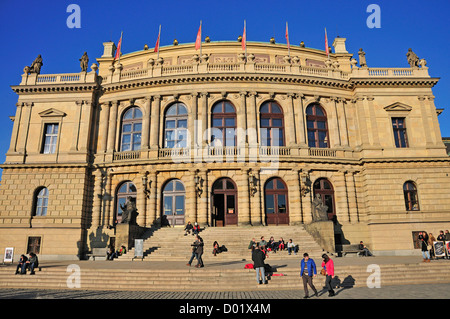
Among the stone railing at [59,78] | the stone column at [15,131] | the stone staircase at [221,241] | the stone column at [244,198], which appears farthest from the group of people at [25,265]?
the stone railing at [59,78]

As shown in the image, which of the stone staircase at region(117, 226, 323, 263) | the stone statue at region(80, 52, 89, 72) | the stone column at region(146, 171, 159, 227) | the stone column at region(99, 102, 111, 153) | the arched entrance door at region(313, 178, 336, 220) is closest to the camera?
the stone staircase at region(117, 226, 323, 263)

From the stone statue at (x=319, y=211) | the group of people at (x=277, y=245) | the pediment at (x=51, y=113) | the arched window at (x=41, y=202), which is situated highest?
the pediment at (x=51, y=113)

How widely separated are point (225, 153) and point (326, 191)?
9.85 m

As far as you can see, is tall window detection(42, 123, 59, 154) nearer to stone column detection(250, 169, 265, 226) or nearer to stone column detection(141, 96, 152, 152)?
stone column detection(141, 96, 152, 152)

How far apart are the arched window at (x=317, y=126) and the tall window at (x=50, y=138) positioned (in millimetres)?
24217

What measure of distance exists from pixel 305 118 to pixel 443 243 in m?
15.0

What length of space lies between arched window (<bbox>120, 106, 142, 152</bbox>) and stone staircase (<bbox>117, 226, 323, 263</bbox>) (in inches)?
353

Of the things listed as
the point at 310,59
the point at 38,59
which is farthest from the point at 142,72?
the point at 310,59

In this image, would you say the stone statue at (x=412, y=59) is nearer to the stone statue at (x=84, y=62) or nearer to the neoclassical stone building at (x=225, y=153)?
the neoclassical stone building at (x=225, y=153)

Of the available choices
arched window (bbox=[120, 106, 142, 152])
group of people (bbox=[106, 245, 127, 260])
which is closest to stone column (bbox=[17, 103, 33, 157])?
arched window (bbox=[120, 106, 142, 152])

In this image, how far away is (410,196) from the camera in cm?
2827

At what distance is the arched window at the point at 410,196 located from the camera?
91.8ft

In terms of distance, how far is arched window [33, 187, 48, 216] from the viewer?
2792cm

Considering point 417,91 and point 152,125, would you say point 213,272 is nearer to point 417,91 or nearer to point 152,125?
point 152,125
